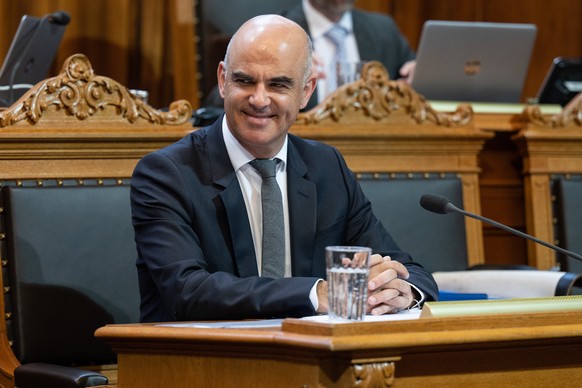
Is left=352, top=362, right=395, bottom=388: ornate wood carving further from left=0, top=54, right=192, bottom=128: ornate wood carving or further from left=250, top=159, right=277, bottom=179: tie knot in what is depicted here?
left=0, top=54, right=192, bottom=128: ornate wood carving

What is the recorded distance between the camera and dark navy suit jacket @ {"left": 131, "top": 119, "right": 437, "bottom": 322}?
76.4 inches

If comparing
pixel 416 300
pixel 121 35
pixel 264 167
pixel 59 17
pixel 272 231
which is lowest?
pixel 416 300

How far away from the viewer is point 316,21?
14.5 feet

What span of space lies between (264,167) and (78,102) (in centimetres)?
68

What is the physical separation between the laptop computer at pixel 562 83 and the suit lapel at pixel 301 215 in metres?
1.84

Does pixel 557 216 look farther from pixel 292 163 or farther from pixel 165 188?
pixel 165 188

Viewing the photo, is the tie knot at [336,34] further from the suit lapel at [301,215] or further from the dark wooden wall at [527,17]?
the suit lapel at [301,215]

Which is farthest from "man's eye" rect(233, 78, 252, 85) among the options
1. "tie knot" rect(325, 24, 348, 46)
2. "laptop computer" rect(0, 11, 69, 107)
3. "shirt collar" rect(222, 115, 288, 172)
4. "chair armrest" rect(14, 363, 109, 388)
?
"tie knot" rect(325, 24, 348, 46)

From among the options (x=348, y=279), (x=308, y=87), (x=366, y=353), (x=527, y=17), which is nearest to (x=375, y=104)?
(x=308, y=87)

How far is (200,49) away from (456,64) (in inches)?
44.0

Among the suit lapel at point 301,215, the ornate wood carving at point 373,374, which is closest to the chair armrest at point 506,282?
the suit lapel at point 301,215

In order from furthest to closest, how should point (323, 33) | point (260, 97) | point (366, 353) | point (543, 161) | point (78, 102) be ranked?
point (323, 33), point (543, 161), point (78, 102), point (260, 97), point (366, 353)

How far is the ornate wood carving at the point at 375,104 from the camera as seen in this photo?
3.12 meters

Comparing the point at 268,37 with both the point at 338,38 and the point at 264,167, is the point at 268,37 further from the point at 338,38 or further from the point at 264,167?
the point at 338,38
